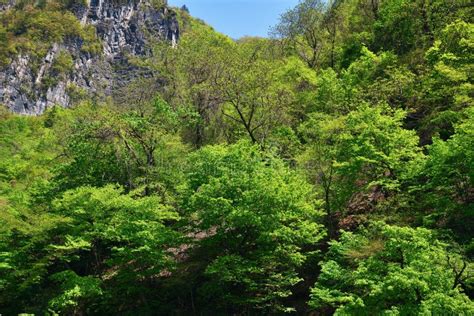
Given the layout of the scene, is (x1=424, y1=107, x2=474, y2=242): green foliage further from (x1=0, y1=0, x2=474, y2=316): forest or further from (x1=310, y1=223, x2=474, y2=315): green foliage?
(x1=310, y1=223, x2=474, y2=315): green foliage

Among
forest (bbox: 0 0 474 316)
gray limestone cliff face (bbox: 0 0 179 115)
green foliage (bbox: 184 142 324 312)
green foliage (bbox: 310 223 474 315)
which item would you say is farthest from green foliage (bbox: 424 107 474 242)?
gray limestone cliff face (bbox: 0 0 179 115)

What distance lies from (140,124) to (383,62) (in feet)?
52.0

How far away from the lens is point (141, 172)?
87.5 feet

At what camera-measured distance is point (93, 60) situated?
12338 cm

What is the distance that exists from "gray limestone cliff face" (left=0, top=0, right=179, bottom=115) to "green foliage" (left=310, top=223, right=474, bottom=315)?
90771mm

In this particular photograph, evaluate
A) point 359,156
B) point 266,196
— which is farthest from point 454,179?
point 266,196

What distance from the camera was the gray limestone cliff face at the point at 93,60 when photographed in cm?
11031

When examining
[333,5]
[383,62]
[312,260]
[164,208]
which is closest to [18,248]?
[164,208]

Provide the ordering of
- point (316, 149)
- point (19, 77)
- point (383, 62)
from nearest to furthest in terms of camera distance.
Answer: point (316, 149) → point (383, 62) → point (19, 77)

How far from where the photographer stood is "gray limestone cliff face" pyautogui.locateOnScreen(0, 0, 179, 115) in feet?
362

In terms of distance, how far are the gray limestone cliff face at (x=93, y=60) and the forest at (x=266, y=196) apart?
241ft

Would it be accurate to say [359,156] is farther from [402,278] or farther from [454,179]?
[402,278]

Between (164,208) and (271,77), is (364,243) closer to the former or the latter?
(164,208)

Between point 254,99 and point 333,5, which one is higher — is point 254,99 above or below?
below
